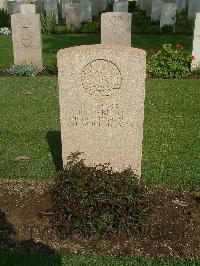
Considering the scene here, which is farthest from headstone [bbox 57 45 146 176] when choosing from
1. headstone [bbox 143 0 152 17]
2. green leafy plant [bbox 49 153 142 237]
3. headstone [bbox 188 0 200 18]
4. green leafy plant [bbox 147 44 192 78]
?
headstone [bbox 143 0 152 17]

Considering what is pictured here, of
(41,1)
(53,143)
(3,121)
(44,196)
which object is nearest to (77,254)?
(44,196)

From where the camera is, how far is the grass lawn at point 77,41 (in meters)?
14.8

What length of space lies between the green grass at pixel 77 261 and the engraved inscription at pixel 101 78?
1.53 metres

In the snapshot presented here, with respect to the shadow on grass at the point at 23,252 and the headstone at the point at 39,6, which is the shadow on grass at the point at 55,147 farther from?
the headstone at the point at 39,6

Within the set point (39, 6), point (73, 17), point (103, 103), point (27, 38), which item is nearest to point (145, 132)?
point (103, 103)

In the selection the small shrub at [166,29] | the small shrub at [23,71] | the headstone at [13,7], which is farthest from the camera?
the headstone at [13,7]

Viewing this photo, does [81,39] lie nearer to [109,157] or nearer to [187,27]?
[187,27]

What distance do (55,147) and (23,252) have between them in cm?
248

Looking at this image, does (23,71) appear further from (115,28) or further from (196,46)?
(196,46)

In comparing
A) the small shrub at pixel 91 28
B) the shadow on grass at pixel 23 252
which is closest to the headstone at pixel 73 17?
the small shrub at pixel 91 28

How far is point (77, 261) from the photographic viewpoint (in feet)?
12.6

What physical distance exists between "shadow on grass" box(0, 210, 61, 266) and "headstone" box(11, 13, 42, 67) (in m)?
8.25

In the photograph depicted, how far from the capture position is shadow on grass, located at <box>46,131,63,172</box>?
574 cm

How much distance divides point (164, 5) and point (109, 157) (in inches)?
585
